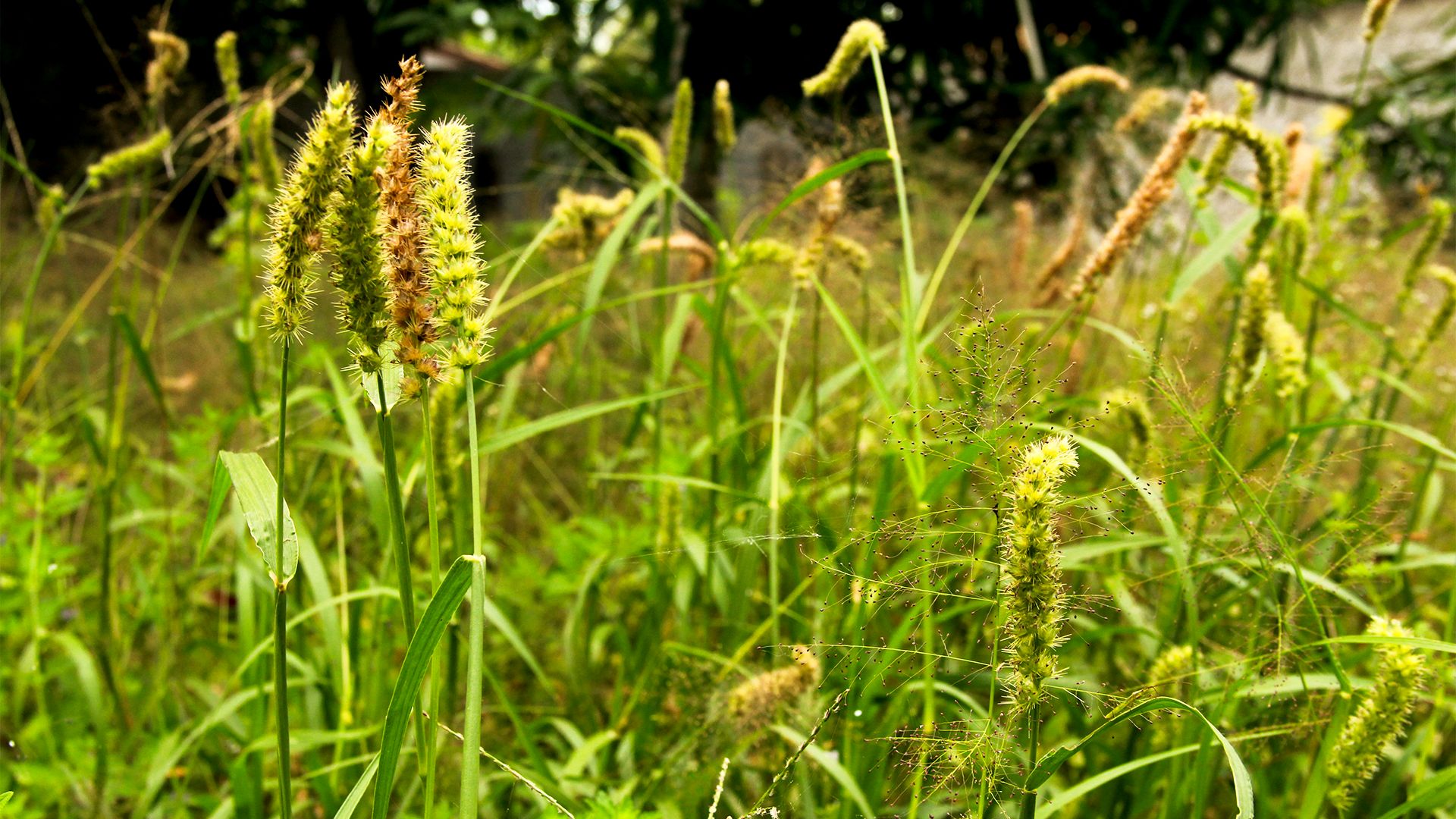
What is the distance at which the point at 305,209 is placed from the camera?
0.71 metres

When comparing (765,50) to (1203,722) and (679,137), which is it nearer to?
(679,137)

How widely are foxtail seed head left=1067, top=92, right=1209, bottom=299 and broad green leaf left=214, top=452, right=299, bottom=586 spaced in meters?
1.20

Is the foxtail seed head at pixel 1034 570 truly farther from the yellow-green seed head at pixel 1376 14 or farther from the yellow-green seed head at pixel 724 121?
the yellow-green seed head at pixel 1376 14

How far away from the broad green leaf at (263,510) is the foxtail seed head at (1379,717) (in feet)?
3.36

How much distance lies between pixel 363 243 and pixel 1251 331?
1276mm

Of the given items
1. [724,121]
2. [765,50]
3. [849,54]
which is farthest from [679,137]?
[765,50]

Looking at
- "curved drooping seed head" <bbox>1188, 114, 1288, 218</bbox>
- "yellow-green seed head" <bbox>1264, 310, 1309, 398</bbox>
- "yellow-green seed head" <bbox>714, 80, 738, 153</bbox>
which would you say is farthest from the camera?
"yellow-green seed head" <bbox>714, 80, 738, 153</bbox>

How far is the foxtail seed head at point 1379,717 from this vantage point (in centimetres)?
99

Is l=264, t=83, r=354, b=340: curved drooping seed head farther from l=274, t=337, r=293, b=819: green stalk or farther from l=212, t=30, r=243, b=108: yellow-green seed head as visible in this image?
l=212, t=30, r=243, b=108: yellow-green seed head

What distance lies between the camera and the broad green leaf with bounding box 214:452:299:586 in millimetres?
770

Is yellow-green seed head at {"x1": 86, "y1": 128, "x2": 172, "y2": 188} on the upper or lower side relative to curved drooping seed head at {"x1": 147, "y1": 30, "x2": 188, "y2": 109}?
lower

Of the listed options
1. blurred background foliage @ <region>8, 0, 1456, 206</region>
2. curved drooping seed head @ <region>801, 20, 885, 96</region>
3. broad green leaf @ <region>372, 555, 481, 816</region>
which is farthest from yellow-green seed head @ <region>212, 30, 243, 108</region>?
blurred background foliage @ <region>8, 0, 1456, 206</region>

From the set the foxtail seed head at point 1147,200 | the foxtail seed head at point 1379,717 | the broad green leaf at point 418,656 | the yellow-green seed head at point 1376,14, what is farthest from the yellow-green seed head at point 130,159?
the yellow-green seed head at point 1376,14

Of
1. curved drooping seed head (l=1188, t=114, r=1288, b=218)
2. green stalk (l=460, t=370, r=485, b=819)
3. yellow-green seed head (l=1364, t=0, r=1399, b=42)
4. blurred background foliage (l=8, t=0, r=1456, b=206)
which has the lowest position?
green stalk (l=460, t=370, r=485, b=819)
